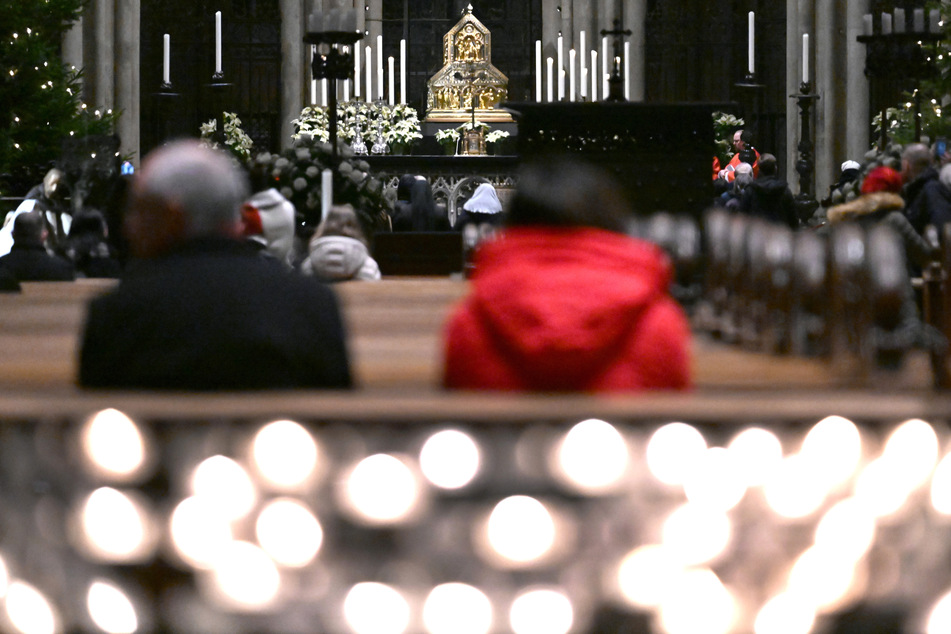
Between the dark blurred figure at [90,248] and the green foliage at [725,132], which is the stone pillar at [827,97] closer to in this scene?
the green foliage at [725,132]

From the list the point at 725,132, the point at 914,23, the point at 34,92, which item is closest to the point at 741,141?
the point at 725,132

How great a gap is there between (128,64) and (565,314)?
18102 mm

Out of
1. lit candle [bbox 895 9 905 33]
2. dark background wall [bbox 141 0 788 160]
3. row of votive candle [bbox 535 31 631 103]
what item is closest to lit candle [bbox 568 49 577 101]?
row of votive candle [bbox 535 31 631 103]

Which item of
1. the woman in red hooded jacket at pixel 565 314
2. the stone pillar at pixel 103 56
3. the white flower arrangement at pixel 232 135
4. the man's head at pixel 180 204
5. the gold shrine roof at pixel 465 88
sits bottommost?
the woman in red hooded jacket at pixel 565 314

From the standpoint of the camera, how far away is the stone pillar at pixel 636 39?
20.4 meters

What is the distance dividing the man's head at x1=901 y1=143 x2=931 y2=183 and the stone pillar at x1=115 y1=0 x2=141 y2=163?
12844 mm

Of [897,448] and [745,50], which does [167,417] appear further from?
[745,50]

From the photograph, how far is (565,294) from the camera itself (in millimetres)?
2801

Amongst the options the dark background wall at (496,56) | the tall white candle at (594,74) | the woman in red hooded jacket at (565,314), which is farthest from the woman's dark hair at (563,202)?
the dark background wall at (496,56)

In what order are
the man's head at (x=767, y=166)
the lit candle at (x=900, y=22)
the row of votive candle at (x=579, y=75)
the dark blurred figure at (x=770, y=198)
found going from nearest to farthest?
1. the lit candle at (x=900, y=22)
2. the dark blurred figure at (x=770, y=198)
3. the man's head at (x=767, y=166)
4. the row of votive candle at (x=579, y=75)

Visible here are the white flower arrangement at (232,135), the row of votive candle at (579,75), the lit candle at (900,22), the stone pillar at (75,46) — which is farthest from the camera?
the stone pillar at (75,46)

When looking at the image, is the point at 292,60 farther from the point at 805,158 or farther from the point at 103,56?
the point at 805,158

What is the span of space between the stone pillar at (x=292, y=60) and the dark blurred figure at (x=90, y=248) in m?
11.7

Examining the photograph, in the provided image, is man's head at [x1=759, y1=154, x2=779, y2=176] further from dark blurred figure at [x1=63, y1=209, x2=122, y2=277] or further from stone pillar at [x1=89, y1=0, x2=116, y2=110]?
stone pillar at [x1=89, y1=0, x2=116, y2=110]
